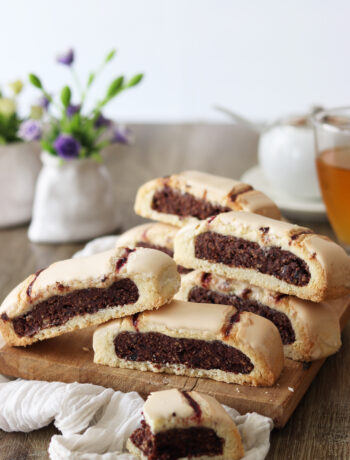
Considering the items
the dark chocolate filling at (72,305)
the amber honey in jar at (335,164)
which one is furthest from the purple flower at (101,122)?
the dark chocolate filling at (72,305)

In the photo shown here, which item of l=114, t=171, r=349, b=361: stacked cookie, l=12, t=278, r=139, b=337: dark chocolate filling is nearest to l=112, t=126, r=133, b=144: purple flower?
l=114, t=171, r=349, b=361: stacked cookie

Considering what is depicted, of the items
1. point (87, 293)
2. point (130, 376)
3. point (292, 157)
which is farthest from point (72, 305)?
point (292, 157)

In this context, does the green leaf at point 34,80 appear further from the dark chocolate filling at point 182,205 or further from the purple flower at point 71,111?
the dark chocolate filling at point 182,205

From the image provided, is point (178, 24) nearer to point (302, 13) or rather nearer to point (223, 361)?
point (302, 13)

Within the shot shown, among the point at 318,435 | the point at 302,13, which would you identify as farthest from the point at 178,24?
the point at 318,435

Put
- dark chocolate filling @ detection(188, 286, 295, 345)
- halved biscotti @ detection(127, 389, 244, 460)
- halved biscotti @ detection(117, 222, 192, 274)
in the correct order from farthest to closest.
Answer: halved biscotti @ detection(117, 222, 192, 274) → dark chocolate filling @ detection(188, 286, 295, 345) → halved biscotti @ detection(127, 389, 244, 460)

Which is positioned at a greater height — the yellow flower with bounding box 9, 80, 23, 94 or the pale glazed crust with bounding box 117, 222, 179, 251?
the yellow flower with bounding box 9, 80, 23, 94

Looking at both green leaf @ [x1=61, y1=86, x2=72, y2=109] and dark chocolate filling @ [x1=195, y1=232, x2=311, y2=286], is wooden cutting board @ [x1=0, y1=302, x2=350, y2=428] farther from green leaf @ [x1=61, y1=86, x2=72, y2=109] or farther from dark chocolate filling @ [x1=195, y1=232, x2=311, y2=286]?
green leaf @ [x1=61, y1=86, x2=72, y2=109]
